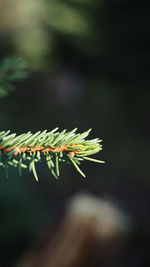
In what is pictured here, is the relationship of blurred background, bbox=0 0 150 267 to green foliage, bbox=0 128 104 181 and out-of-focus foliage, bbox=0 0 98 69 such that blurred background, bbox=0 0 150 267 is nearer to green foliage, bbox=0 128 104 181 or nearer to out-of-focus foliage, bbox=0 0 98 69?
out-of-focus foliage, bbox=0 0 98 69

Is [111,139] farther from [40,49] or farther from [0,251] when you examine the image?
[0,251]

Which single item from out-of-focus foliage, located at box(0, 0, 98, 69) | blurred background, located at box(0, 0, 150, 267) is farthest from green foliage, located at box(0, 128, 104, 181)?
out-of-focus foliage, located at box(0, 0, 98, 69)

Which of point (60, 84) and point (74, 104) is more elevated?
point (60, 84)

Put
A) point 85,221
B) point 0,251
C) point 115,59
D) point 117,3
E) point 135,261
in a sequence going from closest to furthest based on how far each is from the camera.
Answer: point 85,221
point 0,251
point 135,261
point 117,3
point 115,59

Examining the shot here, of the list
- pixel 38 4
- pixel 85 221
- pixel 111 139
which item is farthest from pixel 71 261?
pixel 38 4

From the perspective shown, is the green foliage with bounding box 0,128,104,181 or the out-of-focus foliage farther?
the out-of-focus foliage

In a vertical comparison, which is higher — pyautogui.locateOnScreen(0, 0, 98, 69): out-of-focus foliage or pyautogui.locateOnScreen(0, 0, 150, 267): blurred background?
pyautogui.locateOnScreen(0, 0, 98, 69): out-of-focus foliage

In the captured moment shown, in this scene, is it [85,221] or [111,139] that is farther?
[111,139]

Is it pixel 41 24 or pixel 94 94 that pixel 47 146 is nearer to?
pixel 94 94

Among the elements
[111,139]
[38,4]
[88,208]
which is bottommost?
[88,208]
